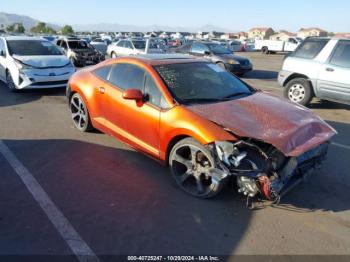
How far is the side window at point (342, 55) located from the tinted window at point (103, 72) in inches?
210

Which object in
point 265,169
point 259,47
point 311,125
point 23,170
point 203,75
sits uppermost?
point 203,75

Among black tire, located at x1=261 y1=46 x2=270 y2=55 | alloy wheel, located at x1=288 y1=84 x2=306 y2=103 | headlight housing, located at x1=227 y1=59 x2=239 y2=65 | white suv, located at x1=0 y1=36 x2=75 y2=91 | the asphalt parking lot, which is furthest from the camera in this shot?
black tire, located at x1=261 y1=46 x2=270 y2=55

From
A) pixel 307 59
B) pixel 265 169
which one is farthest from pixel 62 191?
pixel 307 59

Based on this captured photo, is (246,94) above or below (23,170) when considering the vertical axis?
above

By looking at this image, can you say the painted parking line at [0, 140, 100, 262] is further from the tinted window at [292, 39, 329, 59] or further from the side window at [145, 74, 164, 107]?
Answer: the tinted window at [292, 39, 329, 59]

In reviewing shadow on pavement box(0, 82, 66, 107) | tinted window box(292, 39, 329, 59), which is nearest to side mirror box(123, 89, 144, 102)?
shadow on pavement box(0, 82, 66, 107)

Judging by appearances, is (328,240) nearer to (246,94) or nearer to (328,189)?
(328,189)

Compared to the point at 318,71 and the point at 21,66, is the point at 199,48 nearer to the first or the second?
the point at 318,71

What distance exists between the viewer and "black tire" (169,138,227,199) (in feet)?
11.9

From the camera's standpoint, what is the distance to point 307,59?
8102 millimetres

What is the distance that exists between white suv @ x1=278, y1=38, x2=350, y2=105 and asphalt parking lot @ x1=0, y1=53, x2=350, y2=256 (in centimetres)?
282

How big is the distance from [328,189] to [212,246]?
6.43 ft

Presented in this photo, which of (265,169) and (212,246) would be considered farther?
(265,169)

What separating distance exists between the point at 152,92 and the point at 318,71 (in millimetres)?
5210
